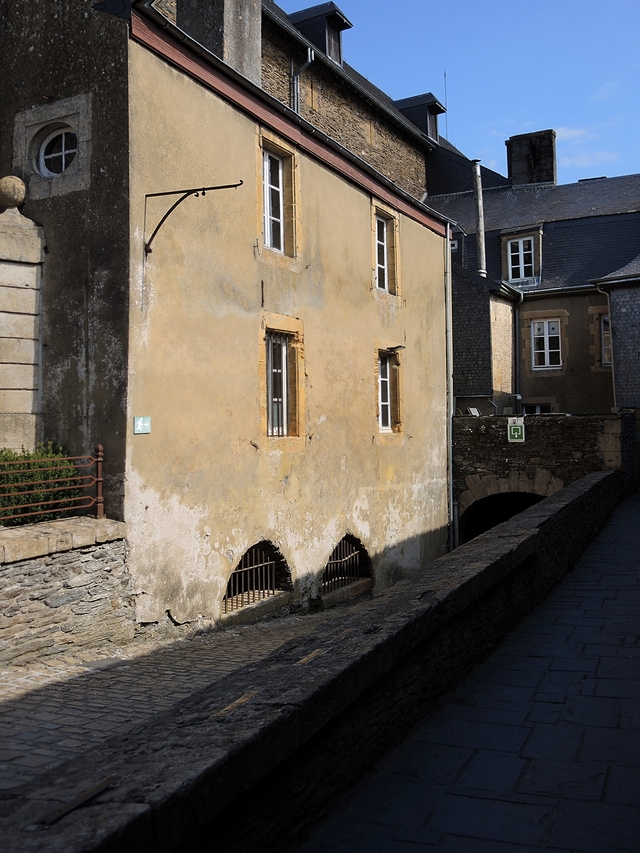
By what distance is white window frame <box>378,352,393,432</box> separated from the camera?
14.4 meters

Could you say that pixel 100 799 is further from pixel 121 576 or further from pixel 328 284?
pixel 328 284

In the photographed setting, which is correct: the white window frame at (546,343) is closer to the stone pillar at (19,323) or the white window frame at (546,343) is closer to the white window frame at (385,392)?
the white window frame at (385,392)

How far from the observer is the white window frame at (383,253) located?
14.4 m

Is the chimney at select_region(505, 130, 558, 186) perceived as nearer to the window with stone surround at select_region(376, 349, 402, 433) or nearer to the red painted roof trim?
the red painted roof trim

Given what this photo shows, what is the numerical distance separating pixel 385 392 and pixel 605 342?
36.8 ft

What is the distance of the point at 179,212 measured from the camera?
8.89 meters

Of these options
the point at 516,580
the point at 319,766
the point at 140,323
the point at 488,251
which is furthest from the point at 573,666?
the point at 488,251

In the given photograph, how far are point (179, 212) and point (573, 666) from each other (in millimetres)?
6380

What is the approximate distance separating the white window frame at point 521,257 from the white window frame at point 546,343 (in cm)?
152

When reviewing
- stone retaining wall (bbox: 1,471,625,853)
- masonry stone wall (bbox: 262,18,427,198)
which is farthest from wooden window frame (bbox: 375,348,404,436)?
stone retaining wall (bbox: 1,471,625,853)

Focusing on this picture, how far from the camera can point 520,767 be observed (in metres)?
3.52

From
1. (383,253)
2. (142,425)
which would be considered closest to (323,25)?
(383,253)

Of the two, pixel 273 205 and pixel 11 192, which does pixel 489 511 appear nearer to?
pixel 273 205

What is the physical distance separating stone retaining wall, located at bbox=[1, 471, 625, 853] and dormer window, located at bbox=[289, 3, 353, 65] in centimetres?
2049
